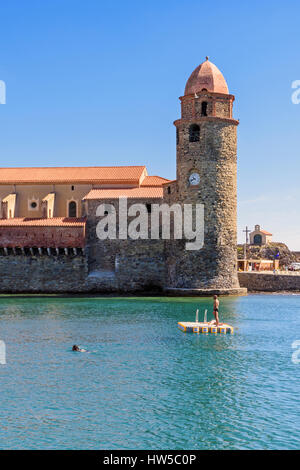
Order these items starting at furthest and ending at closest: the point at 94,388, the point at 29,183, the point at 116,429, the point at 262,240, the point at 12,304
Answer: the point at 262,240, the point at 29,183, the point at 12,304, the point at 94,388, the point at 116,429

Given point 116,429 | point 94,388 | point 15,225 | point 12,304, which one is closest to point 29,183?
point 15,225

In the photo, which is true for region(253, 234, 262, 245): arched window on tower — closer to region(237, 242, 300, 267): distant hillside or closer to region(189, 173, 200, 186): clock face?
region(237, 242, 300, 267): distant hillside

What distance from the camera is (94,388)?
13641 millimetres

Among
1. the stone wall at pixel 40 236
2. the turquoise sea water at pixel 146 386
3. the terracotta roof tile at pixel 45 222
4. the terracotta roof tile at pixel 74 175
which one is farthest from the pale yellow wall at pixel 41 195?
the turquoise sea water at pixel 146 386

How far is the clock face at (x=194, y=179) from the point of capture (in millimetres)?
38938

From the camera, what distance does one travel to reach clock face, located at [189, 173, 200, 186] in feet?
128

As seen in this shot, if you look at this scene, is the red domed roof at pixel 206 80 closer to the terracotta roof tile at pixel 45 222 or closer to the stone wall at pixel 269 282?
the terracotta roof tile at pixel 45 222

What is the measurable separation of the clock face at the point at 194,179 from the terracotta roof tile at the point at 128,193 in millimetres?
3197

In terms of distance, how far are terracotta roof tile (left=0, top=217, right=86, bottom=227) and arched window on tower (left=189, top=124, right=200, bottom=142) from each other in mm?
10337

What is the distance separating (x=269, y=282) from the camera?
42219mm

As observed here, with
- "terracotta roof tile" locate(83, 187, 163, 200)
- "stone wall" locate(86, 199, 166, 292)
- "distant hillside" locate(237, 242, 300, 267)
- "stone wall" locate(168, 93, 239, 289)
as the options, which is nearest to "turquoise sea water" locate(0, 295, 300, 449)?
"stone wall" locate(168, 93, 239, 289)
